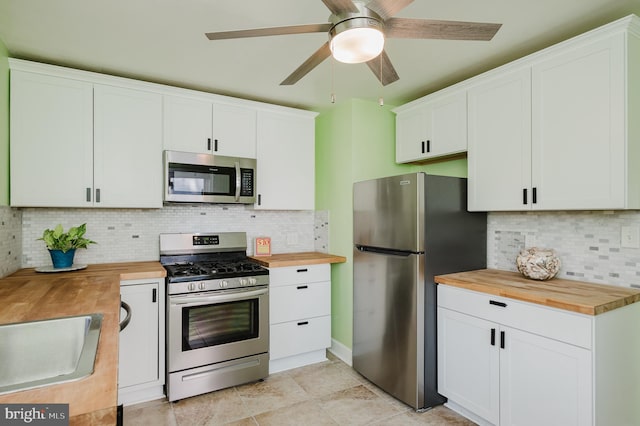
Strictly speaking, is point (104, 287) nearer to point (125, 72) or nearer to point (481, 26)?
point (125, 72)

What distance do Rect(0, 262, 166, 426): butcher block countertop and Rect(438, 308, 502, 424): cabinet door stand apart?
1.95 meters

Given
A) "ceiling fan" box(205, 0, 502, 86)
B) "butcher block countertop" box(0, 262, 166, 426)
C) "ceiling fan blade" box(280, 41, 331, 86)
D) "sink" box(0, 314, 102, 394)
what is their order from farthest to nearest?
1. "ceiling fan blade" box(280, 41, 331, 86)
2. "ceiling fan" box(205, 0, 502, 86)
3. "sink" box(0, 314, 102, 394)
4. "butcher block countertop" box(0, 262, 166, 426)

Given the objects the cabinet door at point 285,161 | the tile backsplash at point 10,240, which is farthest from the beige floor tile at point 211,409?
the cabinet door at point 285,161

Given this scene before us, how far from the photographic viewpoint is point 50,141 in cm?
246

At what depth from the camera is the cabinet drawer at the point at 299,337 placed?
9.69ft

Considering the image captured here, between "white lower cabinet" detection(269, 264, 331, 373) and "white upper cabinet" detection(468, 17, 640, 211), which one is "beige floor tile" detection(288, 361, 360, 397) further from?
"white upper cabinet" detection(468, 17, 640, 211)

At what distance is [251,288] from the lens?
2768 mm

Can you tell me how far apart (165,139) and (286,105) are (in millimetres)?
1244

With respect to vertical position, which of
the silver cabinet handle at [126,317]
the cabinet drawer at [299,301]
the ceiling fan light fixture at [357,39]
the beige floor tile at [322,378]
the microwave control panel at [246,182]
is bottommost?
the beige floor tile at [322,378]

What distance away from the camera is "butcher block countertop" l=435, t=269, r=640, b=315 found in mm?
1720

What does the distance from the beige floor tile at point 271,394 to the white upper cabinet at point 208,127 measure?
6.30 ft

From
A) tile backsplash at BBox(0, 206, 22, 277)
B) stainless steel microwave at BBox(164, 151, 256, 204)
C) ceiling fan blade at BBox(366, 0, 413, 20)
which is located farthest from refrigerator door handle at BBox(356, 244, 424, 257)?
tile backsplash at BBox(0, 206, 22, 277)

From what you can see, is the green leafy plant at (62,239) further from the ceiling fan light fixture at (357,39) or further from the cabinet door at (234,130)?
the ceiling fan light fixture at (357,39)

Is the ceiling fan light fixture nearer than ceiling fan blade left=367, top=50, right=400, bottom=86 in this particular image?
Yes
